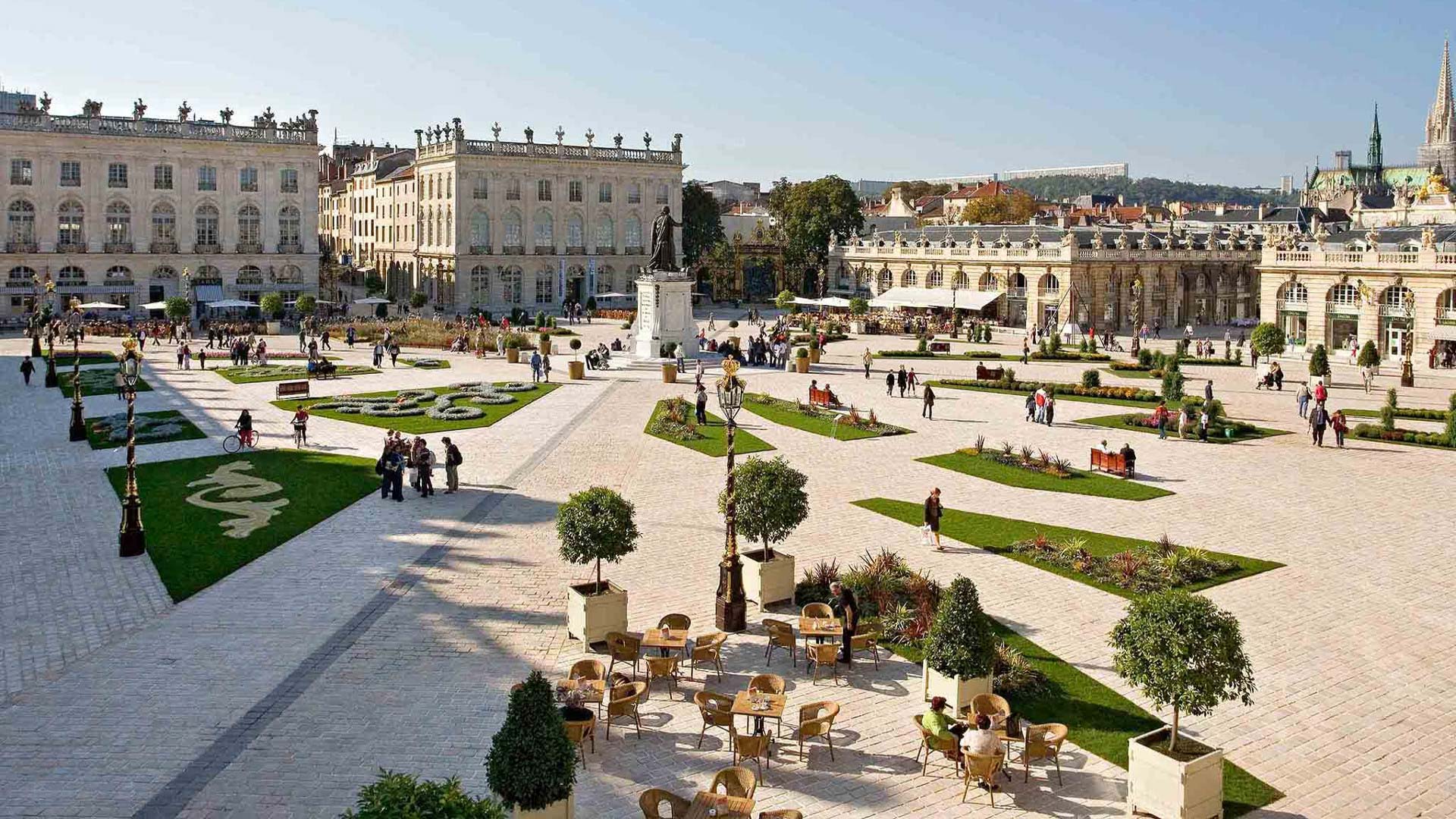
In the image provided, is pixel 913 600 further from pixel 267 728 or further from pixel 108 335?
pixel 108 335

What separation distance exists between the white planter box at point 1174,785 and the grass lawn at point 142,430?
2923cm

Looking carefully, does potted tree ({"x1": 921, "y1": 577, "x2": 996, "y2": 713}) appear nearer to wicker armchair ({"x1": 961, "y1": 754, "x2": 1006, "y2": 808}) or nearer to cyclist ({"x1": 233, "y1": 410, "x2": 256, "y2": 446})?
wicker armchair ({"x1": 961, "y1": 754, "x2": 1006, "y2": 808})

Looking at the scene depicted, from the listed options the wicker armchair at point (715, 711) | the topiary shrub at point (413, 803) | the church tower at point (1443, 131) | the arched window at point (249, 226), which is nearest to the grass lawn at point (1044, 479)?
the wicker armchair at point (715, 711)

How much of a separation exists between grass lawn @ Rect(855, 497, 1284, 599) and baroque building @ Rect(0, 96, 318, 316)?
5880cm

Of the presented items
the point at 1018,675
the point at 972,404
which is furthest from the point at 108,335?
the point at 1018,675

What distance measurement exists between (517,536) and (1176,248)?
70.6 m

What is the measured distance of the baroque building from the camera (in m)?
73.3

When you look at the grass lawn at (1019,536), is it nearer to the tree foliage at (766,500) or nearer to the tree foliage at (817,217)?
the tree foliage at (766,500)

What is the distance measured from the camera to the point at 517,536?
24328mm

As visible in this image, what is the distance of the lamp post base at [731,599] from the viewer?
1888 cm

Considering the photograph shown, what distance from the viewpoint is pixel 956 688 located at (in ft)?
50.4

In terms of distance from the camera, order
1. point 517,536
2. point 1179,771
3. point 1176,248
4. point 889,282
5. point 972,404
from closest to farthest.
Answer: point 1179,771 → point 517,536 → point 972,404 → point 1176,248 → point 889,282

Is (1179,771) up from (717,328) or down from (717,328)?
down

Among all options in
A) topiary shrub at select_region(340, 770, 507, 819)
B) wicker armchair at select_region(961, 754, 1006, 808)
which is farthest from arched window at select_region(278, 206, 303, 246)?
topiary shrub at select_region(340, 770, 507, 819)
